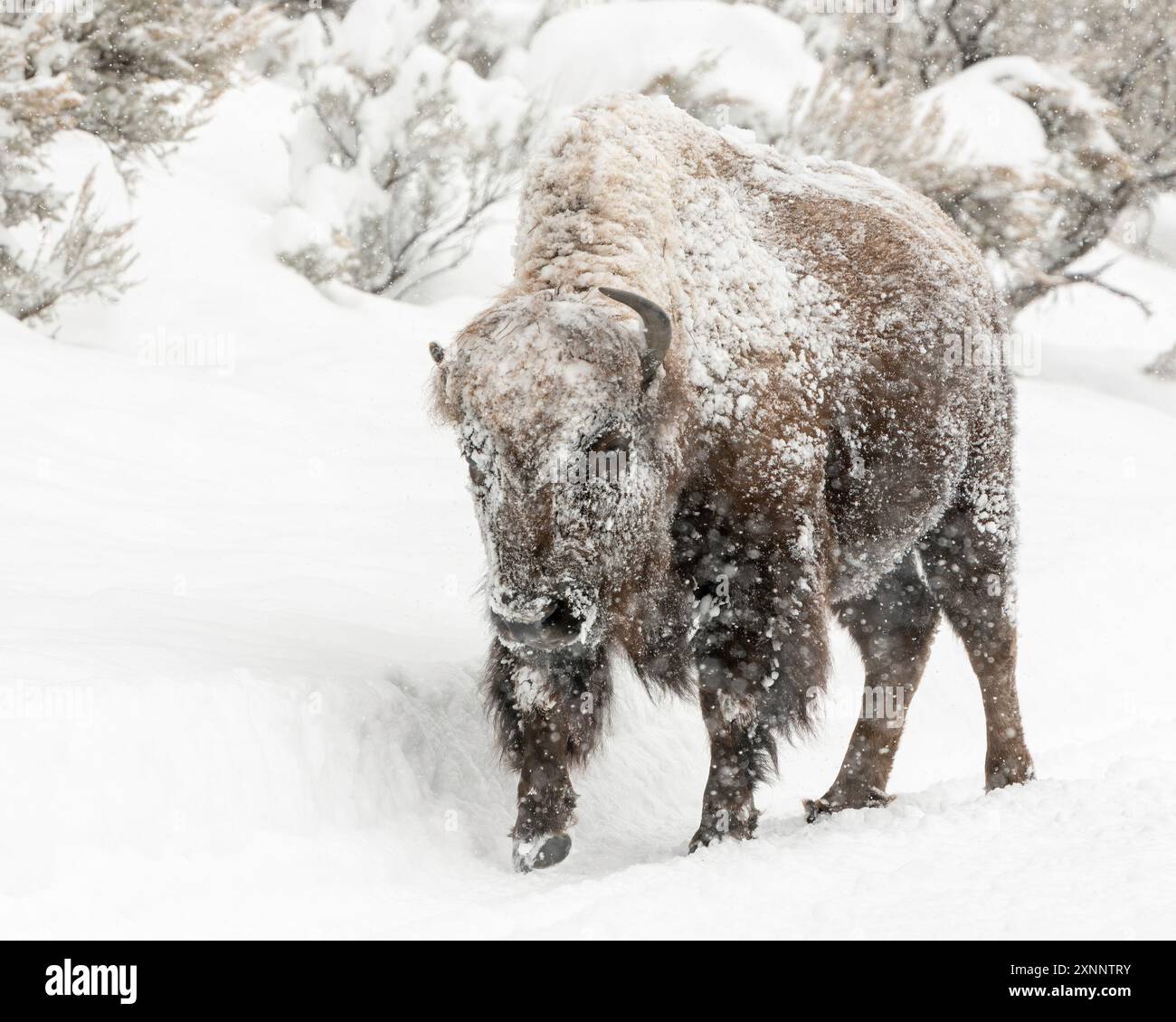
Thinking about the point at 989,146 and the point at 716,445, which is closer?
the point at 716,445

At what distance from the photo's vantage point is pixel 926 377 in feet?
16.0

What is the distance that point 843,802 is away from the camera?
5238mm

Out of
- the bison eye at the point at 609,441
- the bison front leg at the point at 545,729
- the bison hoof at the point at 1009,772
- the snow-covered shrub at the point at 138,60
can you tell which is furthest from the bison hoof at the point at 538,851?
the snow-covered shrub at the point at 138,60

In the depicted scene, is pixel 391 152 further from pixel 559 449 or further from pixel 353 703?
pixel 559 449

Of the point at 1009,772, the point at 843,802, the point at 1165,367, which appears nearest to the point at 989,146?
the point at 1165,367

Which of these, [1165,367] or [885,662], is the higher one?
[885,662]

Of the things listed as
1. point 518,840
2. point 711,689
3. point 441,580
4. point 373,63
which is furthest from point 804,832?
point 373,63

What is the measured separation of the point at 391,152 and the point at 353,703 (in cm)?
773

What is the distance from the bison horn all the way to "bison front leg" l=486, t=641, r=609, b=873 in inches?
35.6

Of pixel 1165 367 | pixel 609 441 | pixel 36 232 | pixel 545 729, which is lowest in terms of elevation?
pixel 1165 367

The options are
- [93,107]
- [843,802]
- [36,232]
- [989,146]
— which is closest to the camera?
[843,802]

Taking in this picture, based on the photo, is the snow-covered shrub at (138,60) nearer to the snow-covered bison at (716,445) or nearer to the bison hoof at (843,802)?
the snow-covered bison at (716,445)
